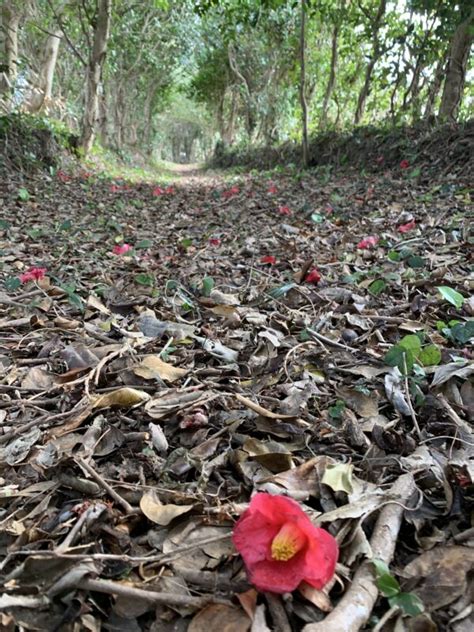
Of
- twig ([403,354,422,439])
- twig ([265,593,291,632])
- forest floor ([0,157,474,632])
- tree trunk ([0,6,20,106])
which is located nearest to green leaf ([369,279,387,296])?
forest floor ([0,157,474,632])

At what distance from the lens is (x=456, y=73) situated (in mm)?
5789

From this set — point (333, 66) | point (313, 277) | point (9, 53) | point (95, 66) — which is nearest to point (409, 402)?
→ point (313, 277)

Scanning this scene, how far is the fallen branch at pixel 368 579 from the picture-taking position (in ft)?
2.29

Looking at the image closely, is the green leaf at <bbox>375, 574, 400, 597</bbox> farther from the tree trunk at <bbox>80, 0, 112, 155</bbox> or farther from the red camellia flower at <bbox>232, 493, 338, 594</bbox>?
the tree trunk at <bbox>80, 0, 112, 155</bbox>

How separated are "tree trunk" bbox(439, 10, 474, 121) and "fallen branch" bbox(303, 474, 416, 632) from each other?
19.3 feet

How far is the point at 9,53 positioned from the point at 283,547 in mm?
9644

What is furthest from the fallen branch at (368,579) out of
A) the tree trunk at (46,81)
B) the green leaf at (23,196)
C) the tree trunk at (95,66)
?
the tree trunk at (46,81)

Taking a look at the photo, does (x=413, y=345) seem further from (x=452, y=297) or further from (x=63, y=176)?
(x=63, y=176)

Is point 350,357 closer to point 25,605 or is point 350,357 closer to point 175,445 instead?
point 175,445

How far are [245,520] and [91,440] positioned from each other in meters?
0.55

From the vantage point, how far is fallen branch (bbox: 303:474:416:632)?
70 centimetres

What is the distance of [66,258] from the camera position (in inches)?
121

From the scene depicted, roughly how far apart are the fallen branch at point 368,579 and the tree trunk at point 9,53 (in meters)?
8.66

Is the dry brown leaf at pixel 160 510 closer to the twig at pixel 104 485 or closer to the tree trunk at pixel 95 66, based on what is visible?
the twig at pixel 104 485
